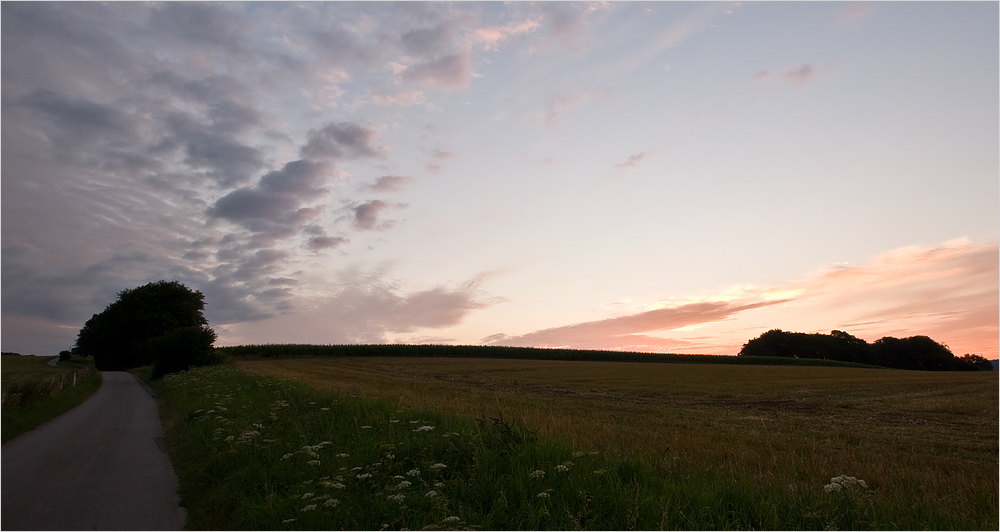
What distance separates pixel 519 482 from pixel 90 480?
794 cm

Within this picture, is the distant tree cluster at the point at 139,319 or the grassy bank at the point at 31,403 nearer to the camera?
the grassy bank at the point at 31,403

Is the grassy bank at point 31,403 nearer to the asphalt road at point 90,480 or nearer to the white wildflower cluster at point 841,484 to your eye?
the asphalt road at point 90,480

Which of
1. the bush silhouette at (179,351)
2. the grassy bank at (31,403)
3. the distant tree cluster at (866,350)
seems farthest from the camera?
the distant tree cluster at (866,350)

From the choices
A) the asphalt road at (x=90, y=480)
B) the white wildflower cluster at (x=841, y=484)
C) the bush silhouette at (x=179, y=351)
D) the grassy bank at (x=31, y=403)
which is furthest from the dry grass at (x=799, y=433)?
the bush silhouette at (x=179, y=351)

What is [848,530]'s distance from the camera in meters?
5.10

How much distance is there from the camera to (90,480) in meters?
9.09

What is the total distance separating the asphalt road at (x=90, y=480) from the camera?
705 cm

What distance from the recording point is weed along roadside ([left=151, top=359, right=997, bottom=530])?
18.3 feet

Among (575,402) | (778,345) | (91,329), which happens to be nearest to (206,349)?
(575,402)

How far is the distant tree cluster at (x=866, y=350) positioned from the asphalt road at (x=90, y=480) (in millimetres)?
136045

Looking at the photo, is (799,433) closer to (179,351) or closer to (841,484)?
(841,484)

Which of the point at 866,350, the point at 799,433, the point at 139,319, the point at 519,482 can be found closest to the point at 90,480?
the point at 519,482

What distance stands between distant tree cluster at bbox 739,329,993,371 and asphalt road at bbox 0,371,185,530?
446 ft

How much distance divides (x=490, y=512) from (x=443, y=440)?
8.07ft
